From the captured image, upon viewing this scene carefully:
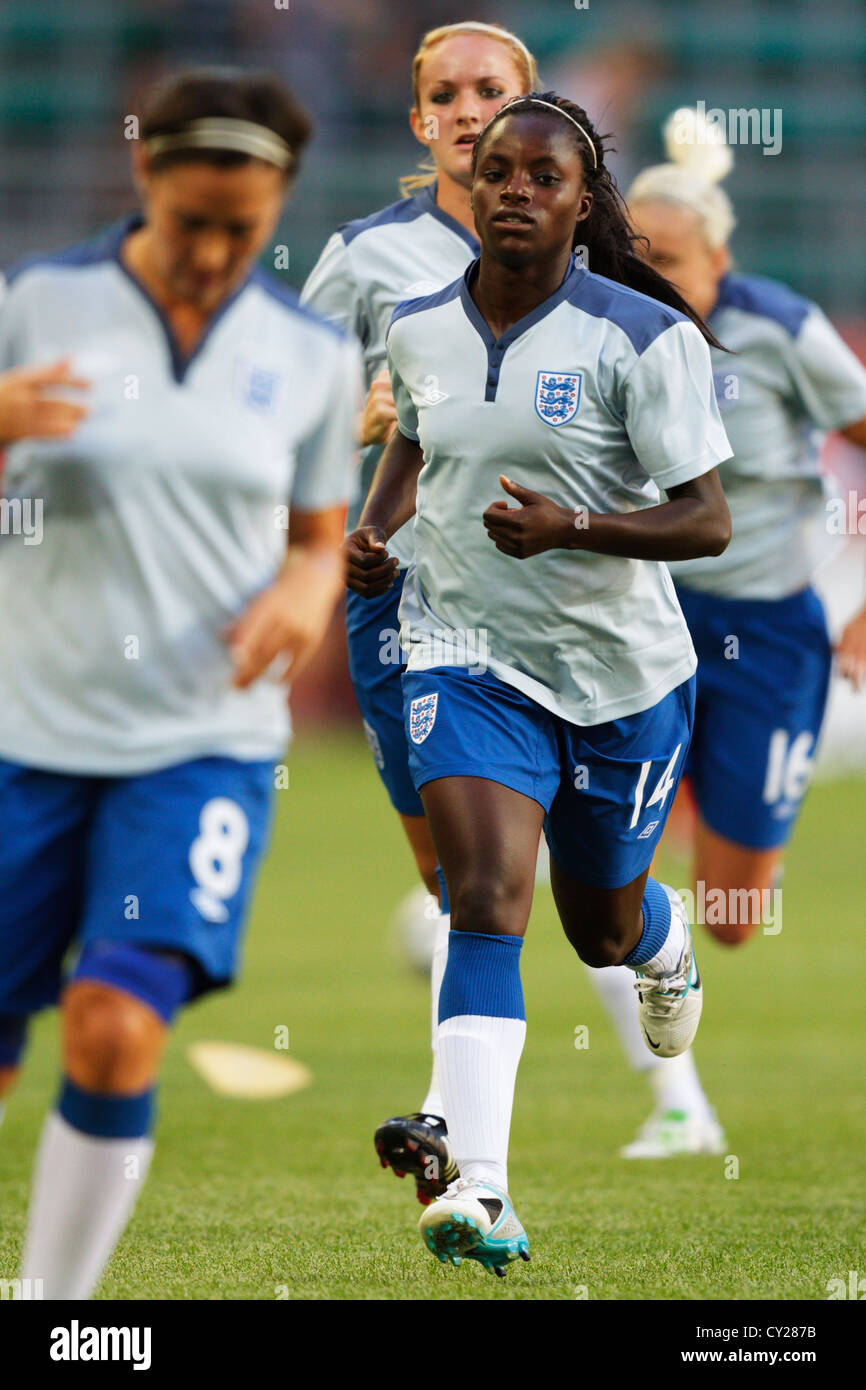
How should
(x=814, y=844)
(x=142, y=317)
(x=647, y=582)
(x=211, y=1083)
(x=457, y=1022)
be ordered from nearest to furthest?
(x=142, y=317) < (x=457, y=1022) < (x=647, y=582) < (x=211, y=1083) < (x=814, y=844)

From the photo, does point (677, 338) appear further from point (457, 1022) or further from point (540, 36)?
point (540, 36)

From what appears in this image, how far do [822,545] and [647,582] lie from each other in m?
2.32

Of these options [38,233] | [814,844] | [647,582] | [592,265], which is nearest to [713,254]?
A: [592,265]

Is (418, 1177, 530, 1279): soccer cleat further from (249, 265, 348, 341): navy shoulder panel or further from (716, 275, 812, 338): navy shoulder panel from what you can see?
(716, 275, 812, 338): navy shoulder panel

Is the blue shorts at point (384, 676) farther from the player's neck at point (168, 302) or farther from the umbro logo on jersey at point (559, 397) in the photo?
the player's neck at point (168, 302)

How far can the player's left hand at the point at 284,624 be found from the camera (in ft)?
11.5

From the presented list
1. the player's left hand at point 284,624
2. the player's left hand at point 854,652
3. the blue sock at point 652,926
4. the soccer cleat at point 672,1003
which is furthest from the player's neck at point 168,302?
the player's left hand at point 854,652

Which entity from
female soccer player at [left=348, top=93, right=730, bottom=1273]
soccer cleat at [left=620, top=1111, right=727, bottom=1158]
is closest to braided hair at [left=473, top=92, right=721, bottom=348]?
female soccer player at [left=348, top=93, right=730, bottom=1273]

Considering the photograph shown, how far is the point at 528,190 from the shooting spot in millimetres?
4305

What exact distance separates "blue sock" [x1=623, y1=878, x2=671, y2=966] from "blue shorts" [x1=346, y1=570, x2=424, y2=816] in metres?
0.66

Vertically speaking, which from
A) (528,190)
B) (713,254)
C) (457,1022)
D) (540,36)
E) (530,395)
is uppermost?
(540,36)

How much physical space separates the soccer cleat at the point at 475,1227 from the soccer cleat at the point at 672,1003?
129 cm

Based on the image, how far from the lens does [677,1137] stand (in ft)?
20.3

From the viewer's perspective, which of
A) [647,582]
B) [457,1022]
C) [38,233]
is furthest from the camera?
[38,233]
